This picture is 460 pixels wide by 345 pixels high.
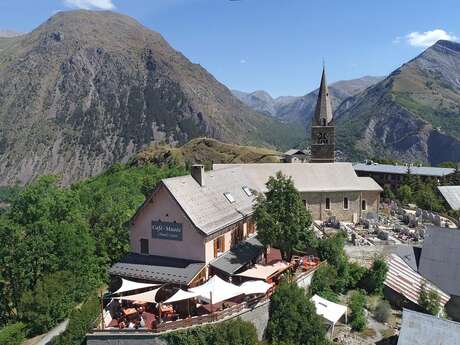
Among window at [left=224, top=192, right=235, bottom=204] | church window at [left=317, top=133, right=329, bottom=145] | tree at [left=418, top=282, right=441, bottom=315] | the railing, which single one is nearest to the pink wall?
the railing

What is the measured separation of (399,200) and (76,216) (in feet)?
179

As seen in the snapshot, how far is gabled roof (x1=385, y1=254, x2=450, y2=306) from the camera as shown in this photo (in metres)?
33.3

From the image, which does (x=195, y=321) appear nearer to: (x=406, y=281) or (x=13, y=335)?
(x=13, y=335)

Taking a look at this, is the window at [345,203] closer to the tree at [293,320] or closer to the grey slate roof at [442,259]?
the grey slate roof at [442,259]

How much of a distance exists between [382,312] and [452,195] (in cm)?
4512

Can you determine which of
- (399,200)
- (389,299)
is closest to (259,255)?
(389,299)

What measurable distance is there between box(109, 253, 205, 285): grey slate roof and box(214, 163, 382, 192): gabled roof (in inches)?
822

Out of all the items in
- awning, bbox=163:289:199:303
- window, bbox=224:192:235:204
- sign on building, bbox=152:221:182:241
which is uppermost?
window, bbox=224:192:235:204

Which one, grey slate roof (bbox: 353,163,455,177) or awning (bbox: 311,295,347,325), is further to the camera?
grey slate roof (bbox: 353,163,455,177)

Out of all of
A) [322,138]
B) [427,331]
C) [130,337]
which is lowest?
[427,331]

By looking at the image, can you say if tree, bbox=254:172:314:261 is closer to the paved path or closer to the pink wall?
the pink wall

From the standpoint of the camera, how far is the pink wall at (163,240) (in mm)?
30673

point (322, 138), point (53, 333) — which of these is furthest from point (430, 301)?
point (322, 138)

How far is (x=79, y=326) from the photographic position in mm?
24500
